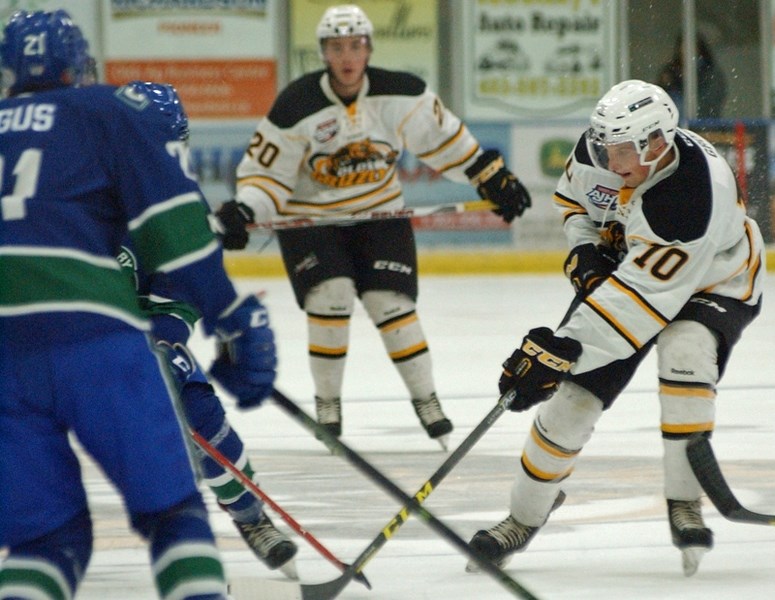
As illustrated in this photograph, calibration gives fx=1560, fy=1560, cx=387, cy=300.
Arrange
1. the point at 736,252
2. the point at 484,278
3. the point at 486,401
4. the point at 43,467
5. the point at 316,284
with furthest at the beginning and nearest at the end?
1. the point at 484,278
2. the point at 486,401
3. the point at 316,284
4. the point at 736,252
5. the point at 43,467

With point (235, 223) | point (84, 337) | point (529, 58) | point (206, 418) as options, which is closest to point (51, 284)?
point (84, 337)

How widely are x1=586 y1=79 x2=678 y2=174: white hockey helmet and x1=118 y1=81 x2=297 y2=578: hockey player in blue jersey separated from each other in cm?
79

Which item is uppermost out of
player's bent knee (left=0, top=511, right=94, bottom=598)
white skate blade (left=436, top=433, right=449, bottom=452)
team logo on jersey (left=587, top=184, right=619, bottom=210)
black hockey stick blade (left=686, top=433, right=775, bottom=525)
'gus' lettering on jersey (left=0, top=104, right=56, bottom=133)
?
'gus' lettering on jersey (left=0, top=104, right=56, bottom=133)

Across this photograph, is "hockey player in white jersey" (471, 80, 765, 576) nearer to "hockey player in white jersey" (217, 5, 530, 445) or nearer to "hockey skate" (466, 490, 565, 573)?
"hockey skate" (466, 490, 565, 573)

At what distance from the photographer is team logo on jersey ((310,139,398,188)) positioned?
4.55 meters

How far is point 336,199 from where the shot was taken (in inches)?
180

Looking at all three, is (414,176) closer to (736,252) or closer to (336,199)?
(336,199)

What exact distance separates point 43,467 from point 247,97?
22.6 feet

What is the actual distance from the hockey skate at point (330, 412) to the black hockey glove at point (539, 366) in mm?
1677

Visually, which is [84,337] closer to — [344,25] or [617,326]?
[617,326]

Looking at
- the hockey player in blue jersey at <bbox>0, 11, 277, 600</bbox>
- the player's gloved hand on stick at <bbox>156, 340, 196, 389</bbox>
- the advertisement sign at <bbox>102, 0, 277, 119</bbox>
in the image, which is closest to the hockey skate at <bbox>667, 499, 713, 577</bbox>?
the player's gloved hand on stick at <bbox>156, 340, 196, 389</bbox>

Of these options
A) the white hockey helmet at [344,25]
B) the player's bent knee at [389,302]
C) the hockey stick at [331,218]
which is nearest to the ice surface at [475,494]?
the player's bent knee at [389,302]

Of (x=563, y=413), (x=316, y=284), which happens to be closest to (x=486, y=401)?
(x=316, y=284)

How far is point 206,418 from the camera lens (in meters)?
2.83
